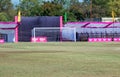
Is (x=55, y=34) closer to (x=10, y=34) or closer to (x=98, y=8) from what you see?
(x=10, y=34)

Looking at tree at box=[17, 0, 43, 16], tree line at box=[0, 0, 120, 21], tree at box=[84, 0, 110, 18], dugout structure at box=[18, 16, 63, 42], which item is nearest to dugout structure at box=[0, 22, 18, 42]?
dugout structure at box=[18, 16, 63, 42]

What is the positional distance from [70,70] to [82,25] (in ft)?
227

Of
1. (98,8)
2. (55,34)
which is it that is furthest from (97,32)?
(98,8)

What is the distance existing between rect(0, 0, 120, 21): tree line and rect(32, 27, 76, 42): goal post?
162ft

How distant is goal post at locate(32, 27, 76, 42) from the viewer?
7325 cm

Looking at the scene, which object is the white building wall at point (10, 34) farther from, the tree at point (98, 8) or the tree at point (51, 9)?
the tree at point (98, 8)

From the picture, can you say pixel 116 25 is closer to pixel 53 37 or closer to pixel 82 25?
pixel 82 25

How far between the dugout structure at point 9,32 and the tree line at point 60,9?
46562 mm

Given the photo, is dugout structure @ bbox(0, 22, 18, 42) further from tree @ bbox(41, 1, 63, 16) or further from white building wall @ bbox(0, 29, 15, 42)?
tree @ bbox(41, 1, 63, 16)

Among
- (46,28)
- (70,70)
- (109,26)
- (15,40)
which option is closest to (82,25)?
(109,26)

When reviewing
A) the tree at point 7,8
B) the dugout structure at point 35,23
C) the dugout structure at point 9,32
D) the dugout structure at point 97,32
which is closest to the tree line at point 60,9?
the tree at point 7,8

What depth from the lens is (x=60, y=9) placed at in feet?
429

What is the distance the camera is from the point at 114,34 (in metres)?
74.6

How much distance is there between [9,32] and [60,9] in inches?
2212
